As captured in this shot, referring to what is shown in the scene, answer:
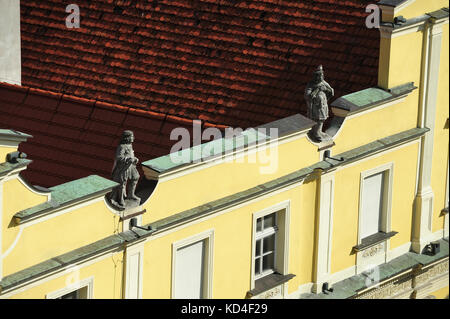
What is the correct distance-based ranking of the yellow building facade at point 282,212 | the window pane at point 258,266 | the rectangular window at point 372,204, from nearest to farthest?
1. the yellow building facade at point 282,212
2. the window pane at point 258,266
3. the rectangular window at point 372,204

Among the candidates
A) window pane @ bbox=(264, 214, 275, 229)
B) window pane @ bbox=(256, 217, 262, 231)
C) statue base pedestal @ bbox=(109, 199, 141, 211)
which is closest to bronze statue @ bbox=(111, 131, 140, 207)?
statue base pedestal @ bbox=(109, 199, 141, 211)

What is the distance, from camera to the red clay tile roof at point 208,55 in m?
35.5

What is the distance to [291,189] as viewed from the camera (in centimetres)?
3186

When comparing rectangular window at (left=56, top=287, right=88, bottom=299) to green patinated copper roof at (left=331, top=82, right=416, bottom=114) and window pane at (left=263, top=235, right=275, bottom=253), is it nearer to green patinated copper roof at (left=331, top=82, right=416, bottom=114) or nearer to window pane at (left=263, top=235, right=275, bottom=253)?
window pane at (left=263, top=235, right=275, bottom=253)

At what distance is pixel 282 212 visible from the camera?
31969mm

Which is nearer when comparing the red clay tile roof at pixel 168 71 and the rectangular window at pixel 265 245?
the rectangular window at pixel 265 245

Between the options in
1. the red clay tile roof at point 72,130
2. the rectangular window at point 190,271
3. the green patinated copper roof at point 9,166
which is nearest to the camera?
the green patinated copper roof at point 9,166

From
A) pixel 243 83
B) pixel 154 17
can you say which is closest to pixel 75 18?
pixel 154 17

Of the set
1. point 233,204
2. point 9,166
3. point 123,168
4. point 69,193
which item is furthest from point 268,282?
point 9,166

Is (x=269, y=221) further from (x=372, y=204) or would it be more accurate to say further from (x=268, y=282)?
(x=372, y=204)

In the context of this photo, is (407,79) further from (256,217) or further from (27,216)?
(27,216)

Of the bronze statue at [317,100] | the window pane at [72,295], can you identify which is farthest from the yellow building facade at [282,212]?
the bronze statue at [317,100]

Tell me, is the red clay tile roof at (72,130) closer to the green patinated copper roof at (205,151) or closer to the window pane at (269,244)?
the window pane at (269,244)

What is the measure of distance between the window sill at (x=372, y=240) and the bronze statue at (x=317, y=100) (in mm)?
3009
